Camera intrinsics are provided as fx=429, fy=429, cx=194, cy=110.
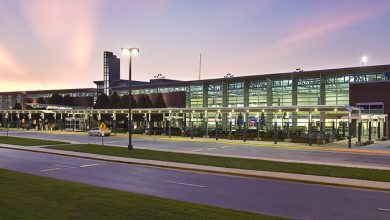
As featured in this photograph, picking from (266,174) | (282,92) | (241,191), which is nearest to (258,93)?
(282,92)

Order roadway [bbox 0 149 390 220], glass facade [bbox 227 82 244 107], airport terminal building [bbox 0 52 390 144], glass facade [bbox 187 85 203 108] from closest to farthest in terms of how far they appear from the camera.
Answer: roadway [bbox 0 149 390 220] < airport terminal building [bbox 0 52 390 144] < glass facade [bbox 227 82 244 107] < glass facade [bbox 187 85 203 108]

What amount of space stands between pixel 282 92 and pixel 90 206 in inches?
2353

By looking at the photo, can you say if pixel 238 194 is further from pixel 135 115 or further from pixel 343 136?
pixel 135 115

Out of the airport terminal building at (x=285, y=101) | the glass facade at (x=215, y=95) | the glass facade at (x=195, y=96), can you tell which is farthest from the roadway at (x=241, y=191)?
the glass facade at (x=195, y=96)

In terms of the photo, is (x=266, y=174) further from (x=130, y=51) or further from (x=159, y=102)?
(x=159, y=102)

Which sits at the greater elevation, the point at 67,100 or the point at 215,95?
the point at 215,95

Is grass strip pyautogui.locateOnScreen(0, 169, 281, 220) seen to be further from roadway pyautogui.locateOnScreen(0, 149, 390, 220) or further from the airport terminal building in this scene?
the airport terminal building

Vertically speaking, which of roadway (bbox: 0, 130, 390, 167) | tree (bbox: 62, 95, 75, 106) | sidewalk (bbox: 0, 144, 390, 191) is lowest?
roadway (bbox: 0, 130, 390, 167)

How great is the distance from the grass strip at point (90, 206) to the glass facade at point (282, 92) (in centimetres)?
5626

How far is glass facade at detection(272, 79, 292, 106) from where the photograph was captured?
6712 cm

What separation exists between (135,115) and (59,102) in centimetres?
3464

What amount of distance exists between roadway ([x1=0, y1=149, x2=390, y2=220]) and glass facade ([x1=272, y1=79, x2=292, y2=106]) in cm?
4780

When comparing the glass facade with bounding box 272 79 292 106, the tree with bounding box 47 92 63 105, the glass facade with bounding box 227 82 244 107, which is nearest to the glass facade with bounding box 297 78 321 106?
the glass facade with bounding box 272 79 292 106

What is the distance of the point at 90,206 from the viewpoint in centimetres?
1088
